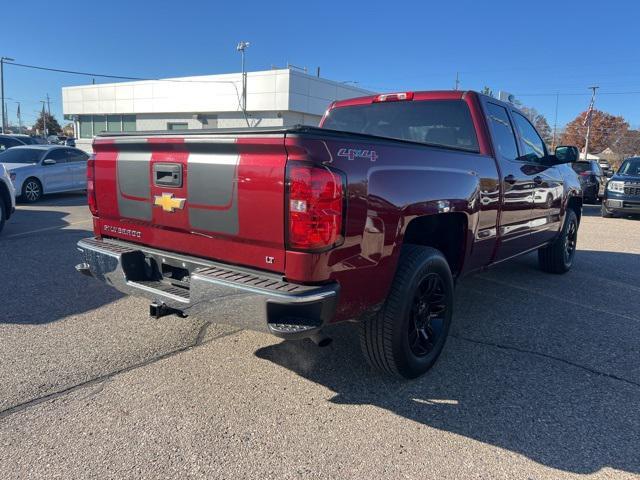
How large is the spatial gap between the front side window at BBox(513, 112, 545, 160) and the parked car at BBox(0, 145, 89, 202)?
12151mm

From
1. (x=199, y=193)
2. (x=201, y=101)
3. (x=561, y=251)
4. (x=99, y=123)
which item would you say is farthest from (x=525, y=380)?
(x=99, y=123)

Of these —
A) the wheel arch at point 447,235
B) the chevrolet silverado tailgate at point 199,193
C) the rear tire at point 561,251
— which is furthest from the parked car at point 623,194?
the chevrolet silverado tailgate at point 199,193

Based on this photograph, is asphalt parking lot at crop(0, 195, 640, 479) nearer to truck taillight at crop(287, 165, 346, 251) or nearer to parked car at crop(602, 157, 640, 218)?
truck taillight at crop(287, 165, 346, 251)

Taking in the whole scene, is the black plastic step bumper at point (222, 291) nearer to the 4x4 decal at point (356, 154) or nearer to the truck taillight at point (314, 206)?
the truck taillight at point (314, 206)

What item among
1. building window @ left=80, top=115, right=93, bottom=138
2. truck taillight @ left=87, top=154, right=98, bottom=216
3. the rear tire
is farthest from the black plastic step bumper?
building window @ left=80, top=115, right=93, bottom=138

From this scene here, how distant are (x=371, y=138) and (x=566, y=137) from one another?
97.0 meters

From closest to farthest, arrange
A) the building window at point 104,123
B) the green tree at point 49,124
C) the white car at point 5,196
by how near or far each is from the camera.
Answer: the white car at point 5,196
the building window at point 104,123
the green tree at point 49,124

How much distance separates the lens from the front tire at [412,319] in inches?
120

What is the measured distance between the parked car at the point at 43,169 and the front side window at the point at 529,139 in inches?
478

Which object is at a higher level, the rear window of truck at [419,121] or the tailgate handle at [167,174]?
the rear window of truck at [419,121]

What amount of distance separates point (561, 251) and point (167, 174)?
5400 millimetres

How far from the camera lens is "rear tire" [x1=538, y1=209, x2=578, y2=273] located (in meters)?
6.45

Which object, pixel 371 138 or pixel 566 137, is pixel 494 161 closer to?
pixel 371 138

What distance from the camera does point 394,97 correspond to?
15.3ft
